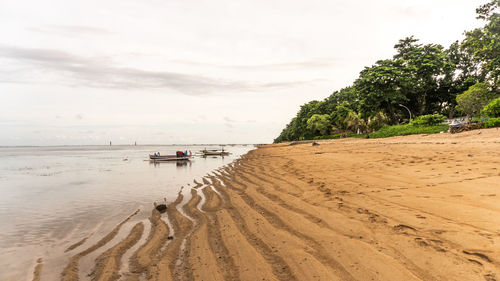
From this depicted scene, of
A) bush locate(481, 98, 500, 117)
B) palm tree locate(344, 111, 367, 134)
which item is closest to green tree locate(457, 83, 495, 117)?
bush locate(481, 98, 500, 117)

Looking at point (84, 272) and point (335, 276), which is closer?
point (335, 276)

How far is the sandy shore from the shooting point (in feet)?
9.68

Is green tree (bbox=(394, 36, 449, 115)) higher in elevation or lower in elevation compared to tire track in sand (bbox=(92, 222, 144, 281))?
higher

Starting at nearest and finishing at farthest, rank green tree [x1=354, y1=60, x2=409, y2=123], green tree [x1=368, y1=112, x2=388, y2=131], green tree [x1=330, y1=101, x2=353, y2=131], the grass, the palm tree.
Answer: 1. the grass
2. green tree [x1=354, y1=60, x2=409, y2=123]
3. green tree [x1=368, y1=112, x2=388, y2=131]
4. the palm tree
5. green tree [x1=330, y1=101, x2=353, y2=131]

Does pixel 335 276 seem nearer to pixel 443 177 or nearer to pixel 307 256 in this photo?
pixel 307 256

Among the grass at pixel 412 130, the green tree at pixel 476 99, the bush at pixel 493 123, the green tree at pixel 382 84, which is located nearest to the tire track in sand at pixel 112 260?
the bush at pixel 493 123

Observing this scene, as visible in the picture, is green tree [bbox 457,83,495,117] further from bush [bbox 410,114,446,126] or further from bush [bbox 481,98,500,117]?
bush [bbox 481,98,500,117]

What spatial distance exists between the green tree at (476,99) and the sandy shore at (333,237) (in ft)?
109

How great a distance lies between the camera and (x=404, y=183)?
6.43m

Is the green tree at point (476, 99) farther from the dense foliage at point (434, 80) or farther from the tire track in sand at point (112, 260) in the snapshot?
the tire track in sand at point (112, 260)

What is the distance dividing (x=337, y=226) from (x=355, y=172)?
5266 millimetres

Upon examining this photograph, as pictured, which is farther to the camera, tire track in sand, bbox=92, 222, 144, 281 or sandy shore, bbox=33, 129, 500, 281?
tire track in sand, bbox=92, 222, 144, 281

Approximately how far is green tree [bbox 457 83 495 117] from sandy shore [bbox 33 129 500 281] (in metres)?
33.3

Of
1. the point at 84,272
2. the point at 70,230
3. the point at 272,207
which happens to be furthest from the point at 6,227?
the point at 272,207
